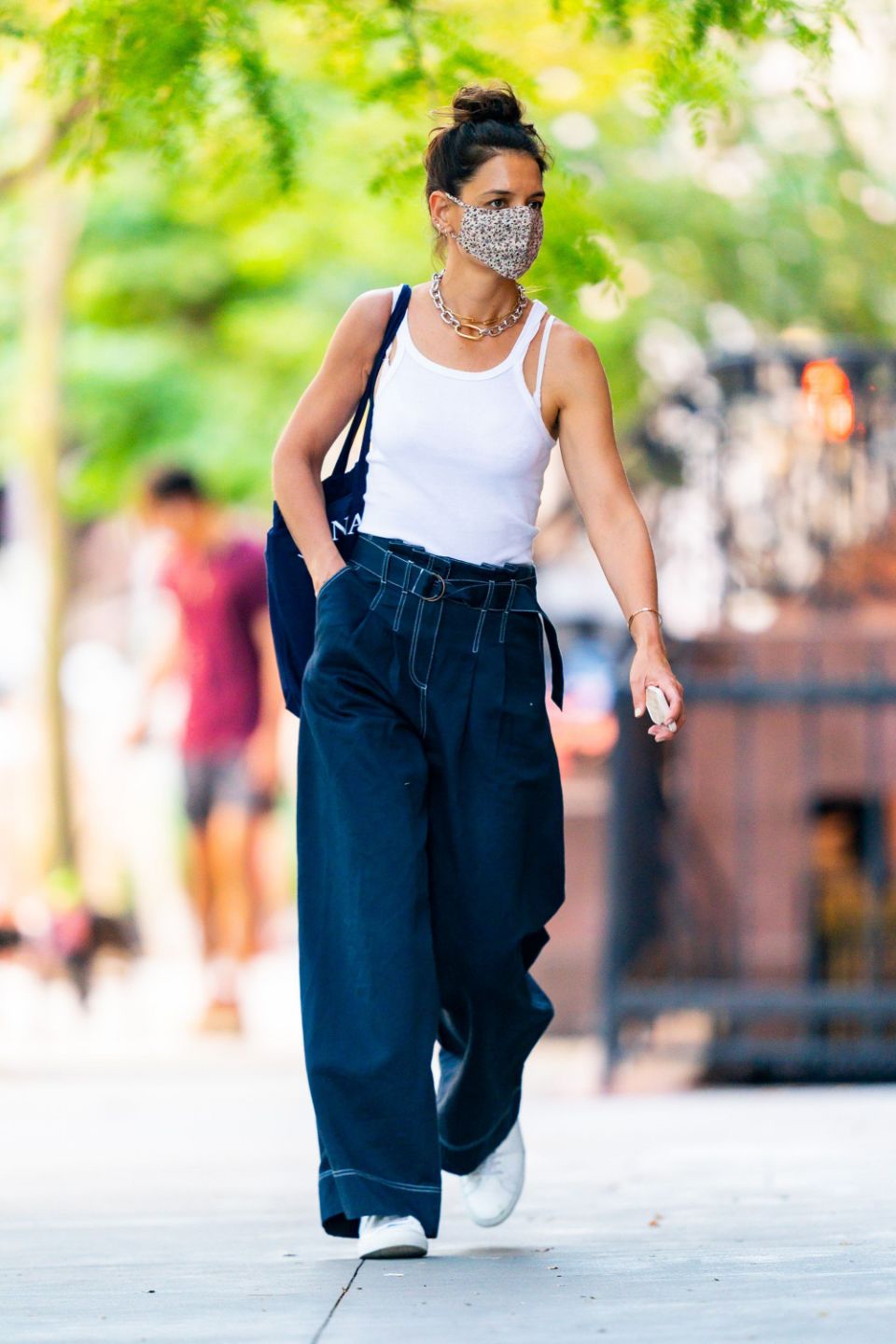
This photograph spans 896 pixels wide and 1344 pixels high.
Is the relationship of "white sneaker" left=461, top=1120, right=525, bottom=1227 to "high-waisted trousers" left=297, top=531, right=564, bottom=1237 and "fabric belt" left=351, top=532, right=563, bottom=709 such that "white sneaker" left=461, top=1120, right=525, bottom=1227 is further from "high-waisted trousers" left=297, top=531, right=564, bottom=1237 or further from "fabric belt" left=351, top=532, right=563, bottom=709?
"fabric belt" left=351, top=532, right=563, bottom=709

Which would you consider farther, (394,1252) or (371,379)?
(371,379)

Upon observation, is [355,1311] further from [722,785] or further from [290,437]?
[722,785]

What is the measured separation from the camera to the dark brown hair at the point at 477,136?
161 inches

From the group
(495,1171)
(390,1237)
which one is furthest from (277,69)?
(390,1237)

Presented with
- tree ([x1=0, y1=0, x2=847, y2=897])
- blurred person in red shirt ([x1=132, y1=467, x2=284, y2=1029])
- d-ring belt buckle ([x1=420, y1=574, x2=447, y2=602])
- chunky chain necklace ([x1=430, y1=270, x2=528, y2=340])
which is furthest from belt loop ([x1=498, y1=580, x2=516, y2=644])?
blurred person in red shirt ([x1=132, y1=467, x2=284, y2=1029])

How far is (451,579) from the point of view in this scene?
4070 mm

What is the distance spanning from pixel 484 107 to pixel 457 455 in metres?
0.64

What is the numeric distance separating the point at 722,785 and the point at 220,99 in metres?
4.01

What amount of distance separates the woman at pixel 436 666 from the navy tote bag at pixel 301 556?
0.09 ft

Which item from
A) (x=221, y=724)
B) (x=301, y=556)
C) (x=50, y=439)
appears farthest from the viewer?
(x=50, y=439)

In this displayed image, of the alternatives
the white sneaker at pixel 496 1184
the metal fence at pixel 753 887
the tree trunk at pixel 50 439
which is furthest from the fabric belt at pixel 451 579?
the tree trunk at pixel 50 439

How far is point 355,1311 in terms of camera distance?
3.46m

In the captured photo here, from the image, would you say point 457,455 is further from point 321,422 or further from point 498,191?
point 498,191

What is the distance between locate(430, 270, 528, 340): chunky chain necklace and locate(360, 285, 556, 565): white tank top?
0.17 feet
